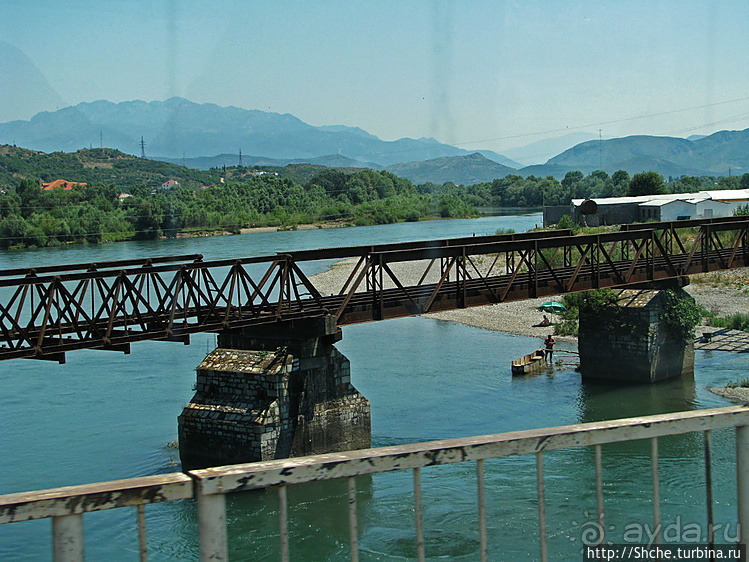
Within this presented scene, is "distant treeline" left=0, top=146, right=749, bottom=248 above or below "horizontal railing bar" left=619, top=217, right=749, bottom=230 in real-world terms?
above

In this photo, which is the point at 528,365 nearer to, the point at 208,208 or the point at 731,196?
the point at 731,196

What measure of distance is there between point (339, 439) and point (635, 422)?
56.6ft

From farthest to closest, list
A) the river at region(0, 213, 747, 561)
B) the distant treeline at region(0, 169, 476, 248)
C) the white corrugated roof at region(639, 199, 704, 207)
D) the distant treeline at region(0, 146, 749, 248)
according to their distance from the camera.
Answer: the distant treeline at region(0, 146, 749, 248) → the distant treeline at region(0, 169, 476, 248) → the white corrugated roof at region(639, 199, 704, 207) → the river at region(0, 213, 747, 561)

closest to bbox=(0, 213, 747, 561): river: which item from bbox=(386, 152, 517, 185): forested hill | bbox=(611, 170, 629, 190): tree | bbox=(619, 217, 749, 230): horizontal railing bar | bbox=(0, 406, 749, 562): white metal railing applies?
bbox=(0, 406, 749, 562): white metal railing

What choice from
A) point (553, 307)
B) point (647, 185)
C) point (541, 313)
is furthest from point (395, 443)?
point (647, 185)

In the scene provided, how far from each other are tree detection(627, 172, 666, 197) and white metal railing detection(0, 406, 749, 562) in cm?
11116

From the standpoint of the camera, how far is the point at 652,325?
29453 mm

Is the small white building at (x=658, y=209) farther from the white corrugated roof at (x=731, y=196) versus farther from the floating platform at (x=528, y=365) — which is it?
the floating platform at (x=528, y=365)

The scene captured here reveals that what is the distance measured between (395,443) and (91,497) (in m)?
19.6

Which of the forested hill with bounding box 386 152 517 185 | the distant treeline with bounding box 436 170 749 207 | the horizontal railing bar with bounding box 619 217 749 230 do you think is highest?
the forested hill with bounding box 386 152 517 185

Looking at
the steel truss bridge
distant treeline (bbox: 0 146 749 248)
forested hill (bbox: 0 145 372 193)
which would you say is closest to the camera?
the steel truss bridge

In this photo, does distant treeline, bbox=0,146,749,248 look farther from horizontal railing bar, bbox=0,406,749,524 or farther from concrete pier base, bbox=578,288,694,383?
horizontal railing bar, bbox=0,406,749,524

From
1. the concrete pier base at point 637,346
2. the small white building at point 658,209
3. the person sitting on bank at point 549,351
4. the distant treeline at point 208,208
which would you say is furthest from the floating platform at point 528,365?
the distant treeline at point 208,208

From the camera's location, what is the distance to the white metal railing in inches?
117
